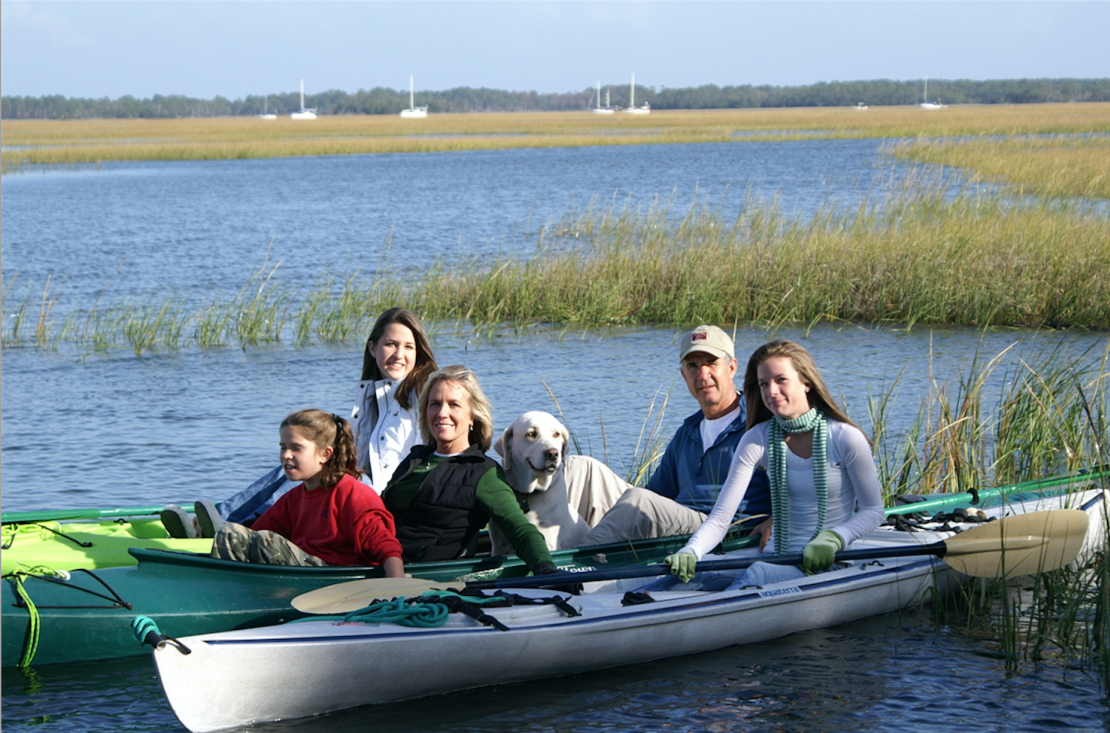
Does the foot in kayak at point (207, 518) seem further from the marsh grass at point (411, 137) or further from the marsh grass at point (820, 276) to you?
the marsh grass at point (411, 137)

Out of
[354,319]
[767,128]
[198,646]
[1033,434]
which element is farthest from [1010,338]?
[767,128]

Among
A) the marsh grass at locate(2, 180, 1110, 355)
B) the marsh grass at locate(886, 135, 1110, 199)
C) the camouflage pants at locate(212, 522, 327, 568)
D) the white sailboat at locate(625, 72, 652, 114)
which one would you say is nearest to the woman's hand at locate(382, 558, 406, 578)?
the camouflage pants at locate(212, 522, 327, 568)

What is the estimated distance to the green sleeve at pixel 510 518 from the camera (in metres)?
5.21

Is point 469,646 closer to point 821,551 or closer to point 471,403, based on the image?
point 471,403

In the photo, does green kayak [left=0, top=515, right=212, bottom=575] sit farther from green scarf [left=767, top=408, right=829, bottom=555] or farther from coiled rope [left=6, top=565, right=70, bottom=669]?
green scarf [left=767, top=408, right=829, bottom=555]

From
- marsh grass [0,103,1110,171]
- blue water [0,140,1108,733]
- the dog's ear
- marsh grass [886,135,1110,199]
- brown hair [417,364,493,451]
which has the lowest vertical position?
blue water [0,140,1108,733]

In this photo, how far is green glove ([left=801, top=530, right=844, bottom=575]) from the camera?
16.9 feet

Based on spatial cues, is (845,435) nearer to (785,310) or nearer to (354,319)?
(785,310)

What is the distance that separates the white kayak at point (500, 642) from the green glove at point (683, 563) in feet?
0.67

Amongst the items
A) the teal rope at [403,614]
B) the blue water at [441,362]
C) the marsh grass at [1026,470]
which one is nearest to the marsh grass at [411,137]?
the blue water at [441,362]

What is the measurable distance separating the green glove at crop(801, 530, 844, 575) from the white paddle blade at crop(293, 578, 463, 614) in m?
1.51

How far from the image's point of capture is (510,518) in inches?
206

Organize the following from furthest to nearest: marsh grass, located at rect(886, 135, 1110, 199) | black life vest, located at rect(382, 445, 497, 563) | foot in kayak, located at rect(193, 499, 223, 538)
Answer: marsh grass, located at rect(886, 135, 1110, 199) → foot in kayak, located at rect(193, 499, 223, 538) → black life vest, located at rect(382, 445, 497, 563)

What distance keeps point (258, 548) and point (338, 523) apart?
35 centimetres
